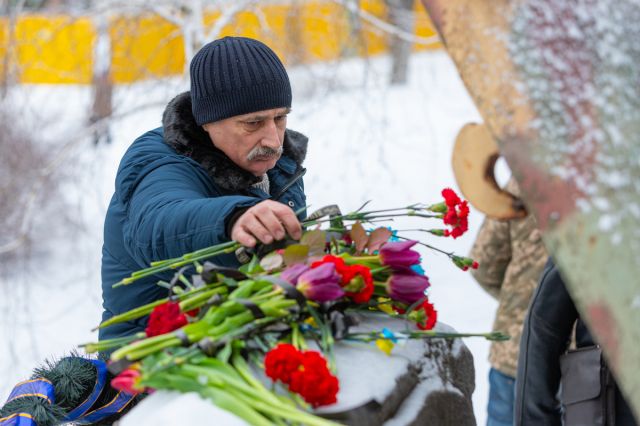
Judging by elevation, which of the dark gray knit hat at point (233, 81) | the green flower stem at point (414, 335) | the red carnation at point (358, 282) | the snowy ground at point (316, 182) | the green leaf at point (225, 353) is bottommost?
the snowy ground at point (316, 182)

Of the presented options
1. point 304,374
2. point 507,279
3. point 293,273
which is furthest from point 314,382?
point 507,279

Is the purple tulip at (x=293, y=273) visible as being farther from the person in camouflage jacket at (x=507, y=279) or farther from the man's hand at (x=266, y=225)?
the person in camouflage jacket at (x=507, y=279)

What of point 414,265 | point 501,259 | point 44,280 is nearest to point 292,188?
point 414,265

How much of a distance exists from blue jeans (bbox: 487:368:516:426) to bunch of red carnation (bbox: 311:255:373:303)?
2.12m

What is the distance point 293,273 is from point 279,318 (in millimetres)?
81

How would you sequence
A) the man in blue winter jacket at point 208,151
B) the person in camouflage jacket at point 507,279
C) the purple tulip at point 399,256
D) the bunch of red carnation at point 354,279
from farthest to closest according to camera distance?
the person in camouflage jacket at point 507,279
the man in blue winter jacket at point 208,151
the purple tulip at point 399,256
the bunch of red carnation at point 354,279

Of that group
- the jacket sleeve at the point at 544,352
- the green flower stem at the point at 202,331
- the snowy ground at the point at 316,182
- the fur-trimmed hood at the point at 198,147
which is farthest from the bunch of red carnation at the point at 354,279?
the snowy ground at the point at 316,182

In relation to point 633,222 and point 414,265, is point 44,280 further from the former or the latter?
point 633,222

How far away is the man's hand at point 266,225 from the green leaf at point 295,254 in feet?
0.11

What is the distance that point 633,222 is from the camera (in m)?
0.87

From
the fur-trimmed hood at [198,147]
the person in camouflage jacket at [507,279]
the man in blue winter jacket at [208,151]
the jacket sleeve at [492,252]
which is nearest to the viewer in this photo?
the man in blue winter jacket at [208,151]

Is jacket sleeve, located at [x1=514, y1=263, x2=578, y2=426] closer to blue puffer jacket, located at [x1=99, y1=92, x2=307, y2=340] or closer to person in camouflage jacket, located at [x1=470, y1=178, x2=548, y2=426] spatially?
blue puffer jacket, located at [x1=99, y1=92, x2=307, y2=340]

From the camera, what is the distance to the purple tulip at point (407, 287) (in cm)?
155

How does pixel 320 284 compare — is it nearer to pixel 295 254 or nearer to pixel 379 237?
pixel 295 254
